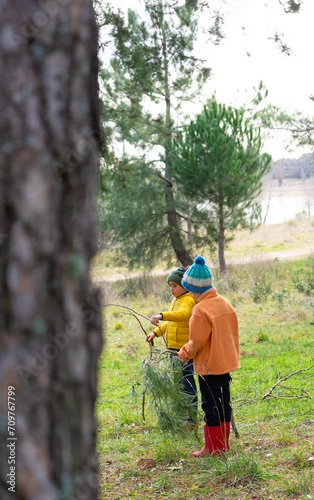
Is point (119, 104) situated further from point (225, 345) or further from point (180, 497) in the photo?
point (180, 497)

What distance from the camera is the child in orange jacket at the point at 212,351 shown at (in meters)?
3.04

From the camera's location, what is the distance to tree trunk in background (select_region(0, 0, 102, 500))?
930 millimetres

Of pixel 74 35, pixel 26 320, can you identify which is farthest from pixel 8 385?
pixel 74 35

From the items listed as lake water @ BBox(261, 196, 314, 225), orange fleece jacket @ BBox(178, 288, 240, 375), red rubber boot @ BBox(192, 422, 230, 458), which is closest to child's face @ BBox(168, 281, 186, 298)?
orange fleece jacket @ BBox(178, 288, 240, 375)

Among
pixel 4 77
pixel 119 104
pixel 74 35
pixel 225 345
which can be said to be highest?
pixel 119 104

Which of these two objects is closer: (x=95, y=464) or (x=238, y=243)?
(x=95, y=464)

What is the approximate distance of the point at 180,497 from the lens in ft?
8.75

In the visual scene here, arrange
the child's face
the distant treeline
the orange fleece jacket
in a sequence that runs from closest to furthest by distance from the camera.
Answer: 1. the orange fleece jacket
2. the child's face
3. the distant treeline

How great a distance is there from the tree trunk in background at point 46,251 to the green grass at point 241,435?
1.98 meters

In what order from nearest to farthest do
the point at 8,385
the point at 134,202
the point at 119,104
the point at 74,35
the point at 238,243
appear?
the point at 8,385, the point at 74,35, the point at 119,104, the point at 134,202, the point at 238,243

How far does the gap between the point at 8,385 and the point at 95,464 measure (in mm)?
344

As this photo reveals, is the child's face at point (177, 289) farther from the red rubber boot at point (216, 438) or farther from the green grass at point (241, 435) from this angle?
the red rubber boot at point (216, 438)

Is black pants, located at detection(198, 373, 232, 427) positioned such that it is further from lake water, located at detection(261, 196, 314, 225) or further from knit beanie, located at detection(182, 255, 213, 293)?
lake water, located at detection(261, 196, 314, 225)

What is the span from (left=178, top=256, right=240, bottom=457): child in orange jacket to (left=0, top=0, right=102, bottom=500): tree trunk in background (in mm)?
2027
